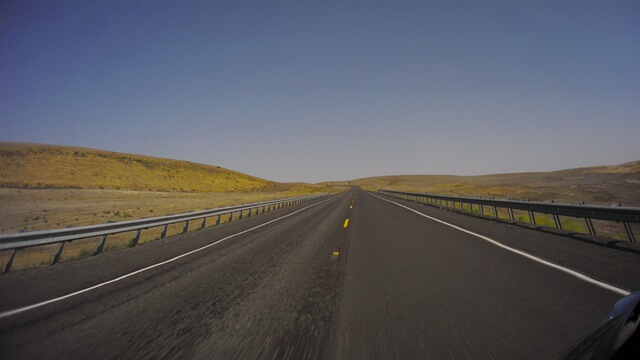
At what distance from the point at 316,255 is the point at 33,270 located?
6772 millimetres

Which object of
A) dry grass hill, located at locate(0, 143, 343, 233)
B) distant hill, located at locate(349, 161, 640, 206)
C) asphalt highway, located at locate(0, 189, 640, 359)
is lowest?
asphalt highway, located at locate(0, 189, 640, 359)

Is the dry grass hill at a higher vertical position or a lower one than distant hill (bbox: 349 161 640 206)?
higher

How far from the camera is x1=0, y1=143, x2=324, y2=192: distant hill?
166ft

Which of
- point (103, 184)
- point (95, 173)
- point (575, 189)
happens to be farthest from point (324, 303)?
point (95, 173)

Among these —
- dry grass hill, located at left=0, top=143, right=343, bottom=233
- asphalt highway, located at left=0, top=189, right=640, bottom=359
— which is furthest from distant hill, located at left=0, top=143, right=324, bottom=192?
asphalt highway, located at left=0, top=189, right=640, bottom=359

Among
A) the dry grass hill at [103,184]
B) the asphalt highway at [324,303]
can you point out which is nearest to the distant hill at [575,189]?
the asphalt highway at [324,303]

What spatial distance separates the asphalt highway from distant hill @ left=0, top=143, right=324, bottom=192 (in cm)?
5025

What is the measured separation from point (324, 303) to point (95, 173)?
69497mm

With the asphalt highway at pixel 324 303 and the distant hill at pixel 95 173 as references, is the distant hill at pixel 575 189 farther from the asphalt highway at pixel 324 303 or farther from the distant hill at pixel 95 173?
the distant hill at pixel 95 173

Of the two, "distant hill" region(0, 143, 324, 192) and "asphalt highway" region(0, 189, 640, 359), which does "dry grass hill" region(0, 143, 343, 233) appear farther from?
"asphalt highway" region(0, 189, 640, 359)

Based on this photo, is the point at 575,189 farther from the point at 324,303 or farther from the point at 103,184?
the point at 103,184

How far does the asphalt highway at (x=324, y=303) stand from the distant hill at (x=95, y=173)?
50.2m

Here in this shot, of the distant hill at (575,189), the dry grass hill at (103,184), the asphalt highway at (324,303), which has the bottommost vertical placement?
the asphalt highway at (324,303)

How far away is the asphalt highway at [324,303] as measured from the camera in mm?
3092
